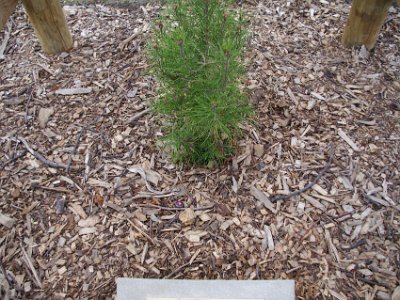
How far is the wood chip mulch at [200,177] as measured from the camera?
179 cm

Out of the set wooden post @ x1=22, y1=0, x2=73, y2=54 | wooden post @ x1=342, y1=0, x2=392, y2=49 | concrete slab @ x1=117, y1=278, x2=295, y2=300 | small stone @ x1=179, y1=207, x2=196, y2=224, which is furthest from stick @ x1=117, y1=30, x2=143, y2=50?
concrete slab @ x1=117, y1=278, x2=295, y2=300

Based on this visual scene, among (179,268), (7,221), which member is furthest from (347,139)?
(7,221)

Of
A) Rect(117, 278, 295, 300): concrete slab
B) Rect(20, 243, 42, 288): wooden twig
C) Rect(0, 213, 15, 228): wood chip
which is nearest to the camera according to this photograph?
Rect(117, 278, 295, 300): concrete slab

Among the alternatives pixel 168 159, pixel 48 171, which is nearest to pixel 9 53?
pixel 48 171

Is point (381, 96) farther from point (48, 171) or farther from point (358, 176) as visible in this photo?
point (48, 171)

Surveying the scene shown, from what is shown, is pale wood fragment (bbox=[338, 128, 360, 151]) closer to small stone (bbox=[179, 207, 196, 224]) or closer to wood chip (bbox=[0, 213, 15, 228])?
small stone (bbox=[179, 207, 196, 224])

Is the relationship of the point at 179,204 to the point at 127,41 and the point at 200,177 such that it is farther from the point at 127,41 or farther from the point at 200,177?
the point at 127,41

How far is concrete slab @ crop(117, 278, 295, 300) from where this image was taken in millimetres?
1453

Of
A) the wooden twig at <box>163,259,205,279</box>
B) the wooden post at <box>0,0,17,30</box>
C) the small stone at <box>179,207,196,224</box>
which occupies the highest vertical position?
the wooden post at <box>0,0,17,30</box>

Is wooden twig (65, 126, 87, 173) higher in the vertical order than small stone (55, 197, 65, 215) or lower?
higher

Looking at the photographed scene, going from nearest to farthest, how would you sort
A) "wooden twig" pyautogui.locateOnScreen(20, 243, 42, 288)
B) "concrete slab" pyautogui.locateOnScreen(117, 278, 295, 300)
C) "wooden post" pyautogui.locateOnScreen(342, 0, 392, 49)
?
"concrete slab" pyautogui.locateOnScreen(117, 278, 295, 300) → "wooden twig" pyautogui.locateOnScreen(20, 243, 42, 288) → "wooden post" pyautogui.locateOnScreen(342, 0, 392, 49)

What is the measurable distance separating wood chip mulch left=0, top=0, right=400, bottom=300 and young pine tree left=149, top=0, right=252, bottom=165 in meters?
0.36

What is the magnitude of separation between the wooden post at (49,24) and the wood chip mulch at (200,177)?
0.08m

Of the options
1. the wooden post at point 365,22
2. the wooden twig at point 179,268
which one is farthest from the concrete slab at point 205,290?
the wooden post at point 365,22
